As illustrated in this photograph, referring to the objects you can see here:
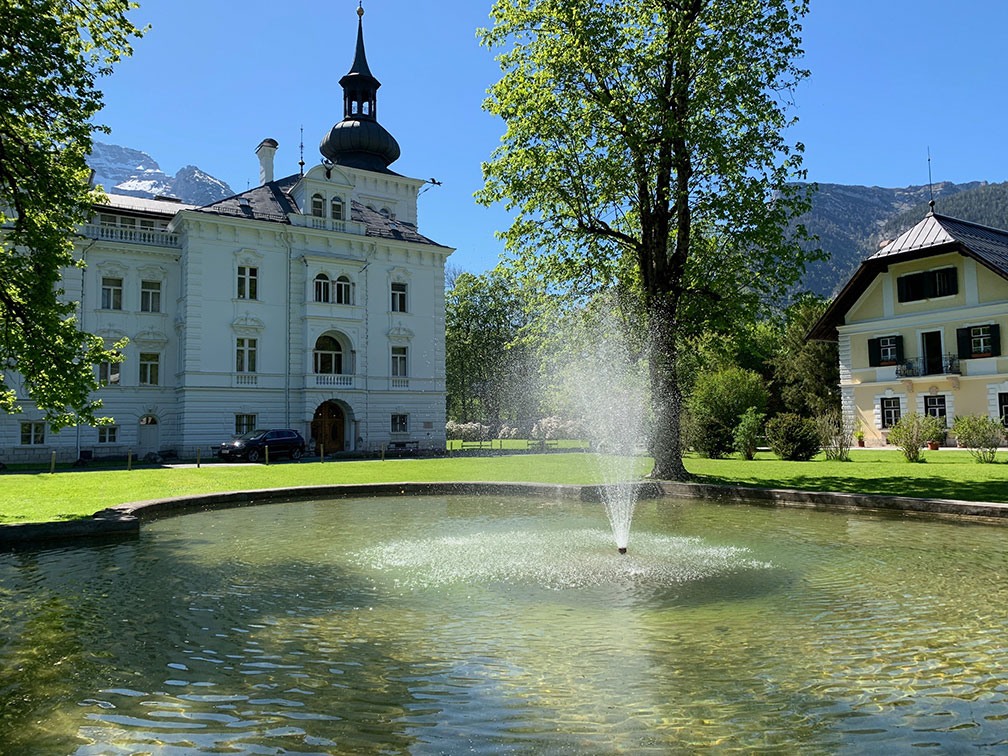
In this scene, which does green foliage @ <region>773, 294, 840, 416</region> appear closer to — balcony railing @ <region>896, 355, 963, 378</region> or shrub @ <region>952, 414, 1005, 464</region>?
balcony railing @ <region>896, 355, 963, 378</region>

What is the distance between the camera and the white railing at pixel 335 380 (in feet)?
129

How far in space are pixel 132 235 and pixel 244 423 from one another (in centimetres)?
1180

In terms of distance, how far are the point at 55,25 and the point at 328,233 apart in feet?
95.5

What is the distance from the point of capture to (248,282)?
3853 cm

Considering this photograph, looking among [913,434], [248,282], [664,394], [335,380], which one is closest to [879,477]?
[664,394]

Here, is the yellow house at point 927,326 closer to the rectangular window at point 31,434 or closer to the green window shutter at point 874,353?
the green window shutter at point 874,353

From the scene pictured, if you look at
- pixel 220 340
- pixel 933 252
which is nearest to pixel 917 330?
pixel 933 252

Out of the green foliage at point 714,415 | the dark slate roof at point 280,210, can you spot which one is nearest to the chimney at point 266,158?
the dark slate roof at point 280,210

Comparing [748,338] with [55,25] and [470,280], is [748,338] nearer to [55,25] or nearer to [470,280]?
[55,25]

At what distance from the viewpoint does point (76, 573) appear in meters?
8.28

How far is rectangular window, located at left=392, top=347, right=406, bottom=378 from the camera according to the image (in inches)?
1670

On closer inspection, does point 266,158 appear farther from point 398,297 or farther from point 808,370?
point 808,370

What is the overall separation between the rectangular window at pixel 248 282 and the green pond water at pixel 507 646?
99.6 ft

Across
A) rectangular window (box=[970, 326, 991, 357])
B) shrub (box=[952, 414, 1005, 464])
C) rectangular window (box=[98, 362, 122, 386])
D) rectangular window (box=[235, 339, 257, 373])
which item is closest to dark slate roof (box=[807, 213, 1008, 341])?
rectangular window (box=[970, 326, 991, 357])
